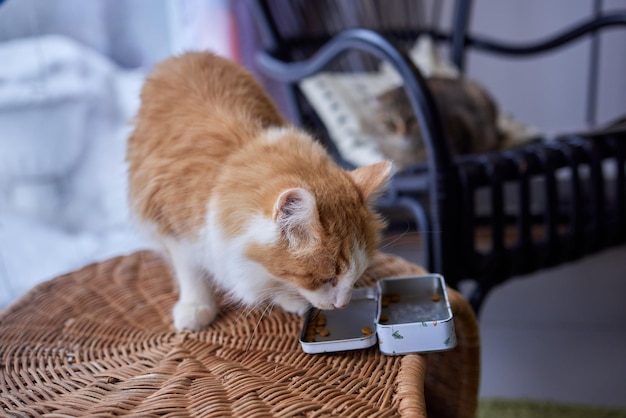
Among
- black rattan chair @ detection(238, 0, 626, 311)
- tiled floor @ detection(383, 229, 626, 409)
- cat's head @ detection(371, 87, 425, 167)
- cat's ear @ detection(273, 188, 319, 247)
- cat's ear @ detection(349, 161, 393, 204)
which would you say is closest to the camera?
cat's ear @ detection(273, 188, 319, 247)

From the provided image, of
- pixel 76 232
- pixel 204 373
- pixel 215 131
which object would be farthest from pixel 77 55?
pixel 204 373

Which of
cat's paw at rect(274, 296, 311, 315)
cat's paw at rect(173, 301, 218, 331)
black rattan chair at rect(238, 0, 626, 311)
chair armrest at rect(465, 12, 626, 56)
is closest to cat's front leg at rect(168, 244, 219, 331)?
cat's paw at rect(173, 301, 218, 331)

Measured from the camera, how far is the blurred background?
41.6 inches

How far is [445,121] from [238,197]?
990mm

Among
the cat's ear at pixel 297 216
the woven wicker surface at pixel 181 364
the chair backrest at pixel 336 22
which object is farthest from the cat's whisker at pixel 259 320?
the chair backrest at pixel 336 22

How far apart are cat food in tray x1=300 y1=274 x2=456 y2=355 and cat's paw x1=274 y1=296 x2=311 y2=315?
0.02 m

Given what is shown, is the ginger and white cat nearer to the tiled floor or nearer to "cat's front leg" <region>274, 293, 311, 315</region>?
"cat's front leg" <region>274, 293, 311, 315</region>

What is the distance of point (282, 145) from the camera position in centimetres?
74

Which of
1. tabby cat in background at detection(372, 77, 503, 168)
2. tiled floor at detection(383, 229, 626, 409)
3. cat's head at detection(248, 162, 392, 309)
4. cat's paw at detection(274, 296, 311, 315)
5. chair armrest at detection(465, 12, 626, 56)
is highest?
cat's head at detection(248, 162, 392, 309)

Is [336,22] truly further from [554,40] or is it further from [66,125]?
[66,125]

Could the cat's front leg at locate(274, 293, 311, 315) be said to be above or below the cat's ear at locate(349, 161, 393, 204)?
below

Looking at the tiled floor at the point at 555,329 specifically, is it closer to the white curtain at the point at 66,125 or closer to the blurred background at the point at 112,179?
the blurred background at the point at 112,179

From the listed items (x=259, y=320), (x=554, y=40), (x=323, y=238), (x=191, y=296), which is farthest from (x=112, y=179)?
(x=554, y=40)

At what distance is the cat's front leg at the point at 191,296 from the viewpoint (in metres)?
0.77
